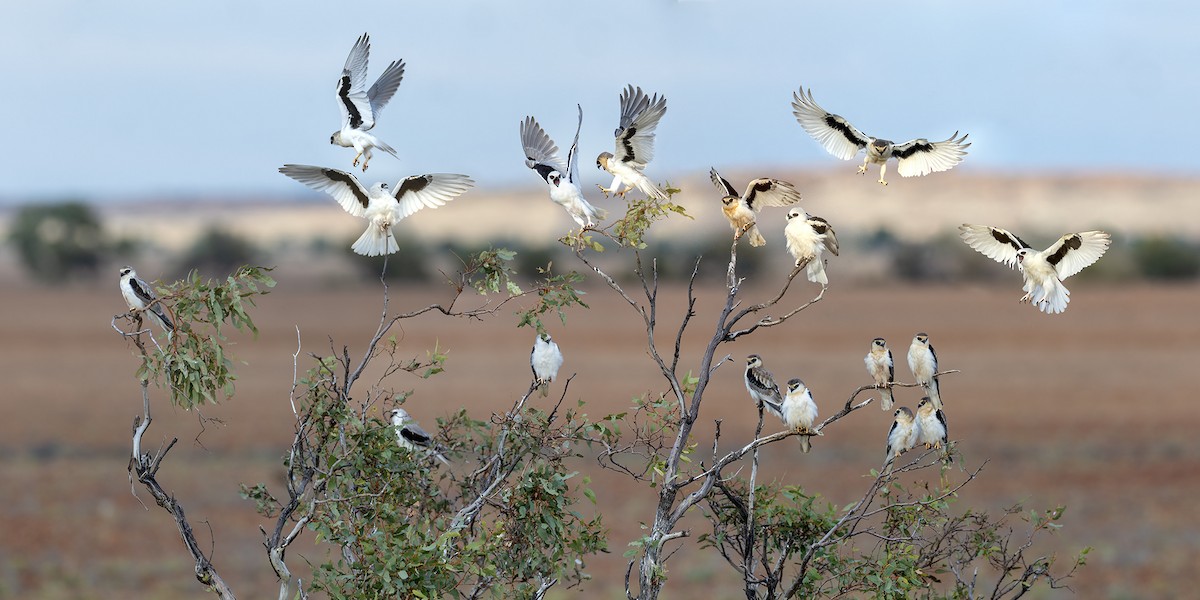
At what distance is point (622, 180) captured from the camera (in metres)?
7.11

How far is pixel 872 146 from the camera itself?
7.03 m

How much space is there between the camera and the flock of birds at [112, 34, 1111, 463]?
662cm

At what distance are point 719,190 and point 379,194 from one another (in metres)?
1.72

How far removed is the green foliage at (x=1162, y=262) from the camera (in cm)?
6312

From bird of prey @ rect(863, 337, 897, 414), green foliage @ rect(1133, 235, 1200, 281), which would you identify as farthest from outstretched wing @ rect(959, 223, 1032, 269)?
green foliage @ rect(1133, 235, 1200, 281)

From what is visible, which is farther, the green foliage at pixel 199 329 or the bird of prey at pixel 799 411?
the bird of prey at pixel 799 411

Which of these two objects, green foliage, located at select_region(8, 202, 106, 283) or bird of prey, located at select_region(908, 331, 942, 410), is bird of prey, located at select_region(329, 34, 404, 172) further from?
green foliage, located at select_region(8, 202, 106, 283)

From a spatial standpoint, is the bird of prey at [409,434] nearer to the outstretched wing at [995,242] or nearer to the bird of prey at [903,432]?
the bird of prey at [903,432]

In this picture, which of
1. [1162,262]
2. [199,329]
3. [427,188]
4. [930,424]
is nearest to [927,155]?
[930,424]

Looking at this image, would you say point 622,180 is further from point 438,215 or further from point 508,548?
point 438,215

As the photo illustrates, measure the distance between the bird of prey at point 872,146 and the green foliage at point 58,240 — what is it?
74.9 m

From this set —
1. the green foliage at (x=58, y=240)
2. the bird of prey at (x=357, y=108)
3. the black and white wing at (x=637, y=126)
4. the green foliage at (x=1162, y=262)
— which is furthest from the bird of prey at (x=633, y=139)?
the green foliage at (x=58, y=240)

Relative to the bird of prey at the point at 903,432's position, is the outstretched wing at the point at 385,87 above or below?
above

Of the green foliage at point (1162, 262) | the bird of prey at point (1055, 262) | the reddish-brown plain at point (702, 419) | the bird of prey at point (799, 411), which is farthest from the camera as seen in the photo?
the green foliage at point (1162, 262)
